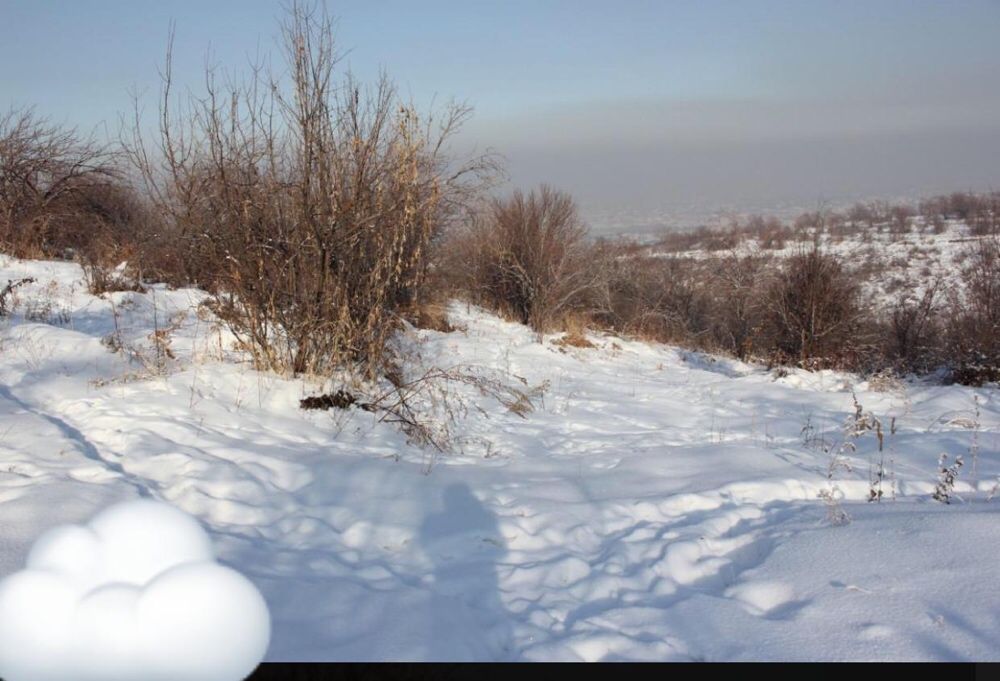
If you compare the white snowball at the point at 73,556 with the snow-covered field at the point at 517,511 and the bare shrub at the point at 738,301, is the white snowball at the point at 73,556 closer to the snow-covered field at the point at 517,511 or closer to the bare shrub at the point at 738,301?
the snow-covered field at the point at 517,511

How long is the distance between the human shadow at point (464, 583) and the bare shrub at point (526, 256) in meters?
11.3

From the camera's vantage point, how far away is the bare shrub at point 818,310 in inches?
508

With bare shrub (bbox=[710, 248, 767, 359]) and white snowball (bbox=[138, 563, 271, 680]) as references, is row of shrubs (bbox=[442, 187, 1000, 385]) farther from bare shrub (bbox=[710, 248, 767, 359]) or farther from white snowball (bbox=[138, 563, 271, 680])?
white snowball (bbox=[138, 563, 271, 680])

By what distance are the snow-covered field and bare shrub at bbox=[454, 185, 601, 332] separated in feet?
26.3

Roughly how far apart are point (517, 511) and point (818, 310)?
11172 millimetres

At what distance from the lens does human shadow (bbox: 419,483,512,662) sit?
2.30m

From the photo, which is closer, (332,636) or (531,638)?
(332,636)

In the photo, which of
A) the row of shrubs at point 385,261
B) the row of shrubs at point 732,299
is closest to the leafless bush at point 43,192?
the row of shrubs at point 385,261

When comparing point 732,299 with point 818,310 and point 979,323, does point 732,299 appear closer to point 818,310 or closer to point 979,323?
point 818,310

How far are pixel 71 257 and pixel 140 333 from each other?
6.99 meters

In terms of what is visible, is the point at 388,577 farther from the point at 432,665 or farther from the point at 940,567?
the point at 940,567

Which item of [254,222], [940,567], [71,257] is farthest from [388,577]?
[71,257]

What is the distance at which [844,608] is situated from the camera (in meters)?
2.42

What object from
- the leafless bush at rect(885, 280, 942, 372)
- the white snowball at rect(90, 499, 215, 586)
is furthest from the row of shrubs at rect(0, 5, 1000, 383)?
the white snowball at rect(90, 499, 215, 586)
